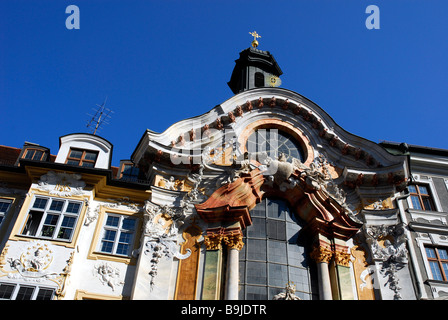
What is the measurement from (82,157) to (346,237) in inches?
484

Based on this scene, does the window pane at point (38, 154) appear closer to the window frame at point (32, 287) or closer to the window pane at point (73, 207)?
the window pane at point (73, 207)

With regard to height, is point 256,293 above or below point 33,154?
below

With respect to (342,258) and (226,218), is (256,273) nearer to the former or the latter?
(226,218)

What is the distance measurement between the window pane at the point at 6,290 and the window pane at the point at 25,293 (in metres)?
0.28

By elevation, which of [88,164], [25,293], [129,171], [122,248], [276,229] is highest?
[129,171]

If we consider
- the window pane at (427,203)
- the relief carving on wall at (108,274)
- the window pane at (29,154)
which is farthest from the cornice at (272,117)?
the relief carving on wall at (108,274)

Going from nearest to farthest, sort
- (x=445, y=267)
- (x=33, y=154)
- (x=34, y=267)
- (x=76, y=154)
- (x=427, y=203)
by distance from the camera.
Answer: (x=34, y=267)
(x=445, y=267)
(x=76, y=154)
(x=33, y=154)
(x=427, y=203)

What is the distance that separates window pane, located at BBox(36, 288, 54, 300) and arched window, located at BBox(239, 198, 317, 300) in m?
6.86

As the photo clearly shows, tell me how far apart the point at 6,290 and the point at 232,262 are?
8.09 m

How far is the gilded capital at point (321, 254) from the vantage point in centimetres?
1745

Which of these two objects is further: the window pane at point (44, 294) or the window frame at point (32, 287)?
the window pane at point (44, 294)

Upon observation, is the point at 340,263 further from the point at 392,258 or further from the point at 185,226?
the point at 185,226

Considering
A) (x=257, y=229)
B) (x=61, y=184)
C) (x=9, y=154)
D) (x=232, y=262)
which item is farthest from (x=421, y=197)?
(x=9, y=154)

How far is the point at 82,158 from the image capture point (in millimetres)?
19625
